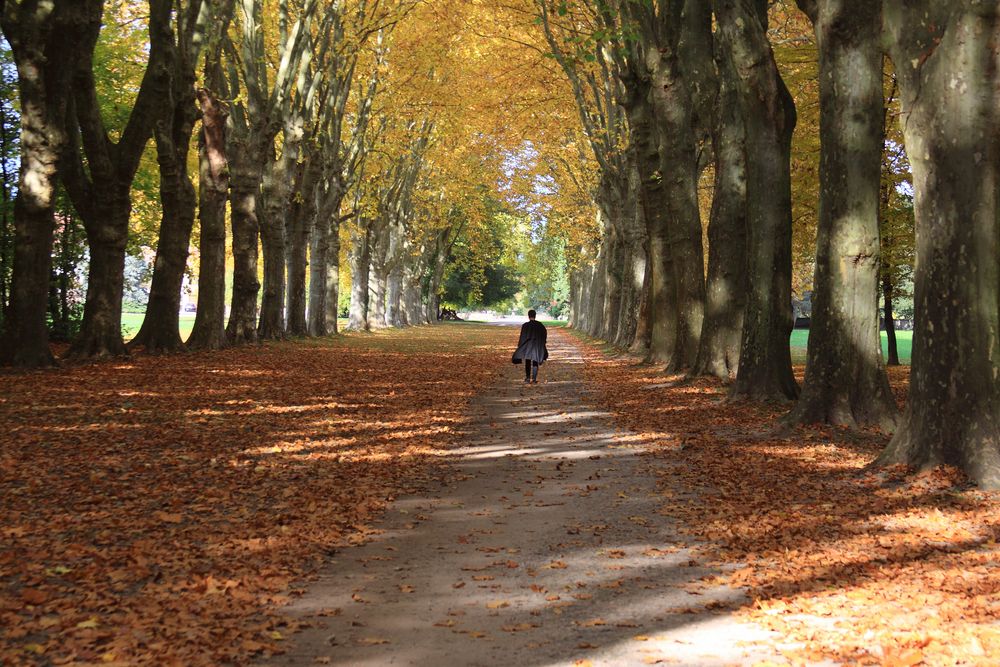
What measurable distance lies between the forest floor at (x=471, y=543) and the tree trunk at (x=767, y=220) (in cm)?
144

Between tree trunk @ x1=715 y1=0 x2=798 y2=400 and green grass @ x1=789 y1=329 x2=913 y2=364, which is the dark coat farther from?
tree trunk @ x1=715 y1=0 x2=798 y2=400

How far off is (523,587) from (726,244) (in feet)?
41.9

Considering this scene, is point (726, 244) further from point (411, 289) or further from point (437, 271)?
point (437, 271)

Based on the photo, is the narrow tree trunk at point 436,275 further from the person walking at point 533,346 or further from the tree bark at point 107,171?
the tree bark at point 107,171

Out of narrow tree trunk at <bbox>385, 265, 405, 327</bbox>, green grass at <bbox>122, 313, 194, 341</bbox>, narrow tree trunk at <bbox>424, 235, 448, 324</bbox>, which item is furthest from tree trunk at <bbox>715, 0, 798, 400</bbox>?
narrow tree trunk at <bbox>424, 235, 448, 324</bbox>

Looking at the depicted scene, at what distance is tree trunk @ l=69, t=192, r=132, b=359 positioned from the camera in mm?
19719

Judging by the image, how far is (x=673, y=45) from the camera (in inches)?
781

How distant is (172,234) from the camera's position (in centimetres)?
2281

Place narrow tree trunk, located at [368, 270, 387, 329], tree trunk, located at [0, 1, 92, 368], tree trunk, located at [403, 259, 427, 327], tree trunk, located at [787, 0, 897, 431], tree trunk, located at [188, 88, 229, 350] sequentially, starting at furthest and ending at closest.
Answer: tree trunk, located at [403, 259, 427, 327] → narrow tree trunk, located at [368, 270, 387, 329] → tree trunk, located at [188, 88, 229, 350] → tree trunk, located at [0, 1, 92, 368] → tree trunk, located at [787, 0, 897, 431]

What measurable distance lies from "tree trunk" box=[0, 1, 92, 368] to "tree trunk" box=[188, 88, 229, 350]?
24.5ft

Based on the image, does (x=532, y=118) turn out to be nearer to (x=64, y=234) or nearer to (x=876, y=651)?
(x=64, y=234)

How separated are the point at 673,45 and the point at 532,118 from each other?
1640 cm

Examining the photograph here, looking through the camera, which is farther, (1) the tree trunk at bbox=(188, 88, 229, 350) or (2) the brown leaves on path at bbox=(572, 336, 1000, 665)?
(1) the tree trunk at bbox=(188, 88, 229, 350)

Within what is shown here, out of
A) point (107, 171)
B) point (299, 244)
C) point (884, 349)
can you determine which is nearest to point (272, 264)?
point (299, 244)
